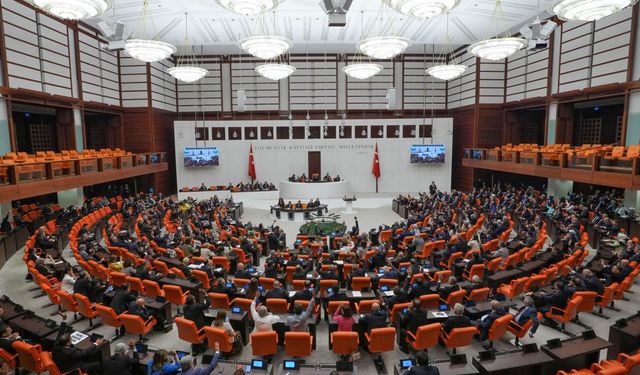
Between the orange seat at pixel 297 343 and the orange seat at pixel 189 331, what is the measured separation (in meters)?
1.63

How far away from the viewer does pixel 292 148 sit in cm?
2878

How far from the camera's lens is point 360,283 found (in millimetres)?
8812

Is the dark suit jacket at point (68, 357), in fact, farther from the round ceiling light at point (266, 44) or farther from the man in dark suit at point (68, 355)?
the round ceiling light at point (266, 44)

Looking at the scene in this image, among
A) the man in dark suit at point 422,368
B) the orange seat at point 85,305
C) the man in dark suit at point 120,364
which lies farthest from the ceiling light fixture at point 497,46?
the orange seat at point 85,305

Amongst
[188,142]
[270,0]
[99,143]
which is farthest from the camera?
[188,142]

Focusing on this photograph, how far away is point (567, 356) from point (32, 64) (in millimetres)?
22419

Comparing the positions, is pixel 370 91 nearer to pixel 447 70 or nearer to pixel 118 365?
pixel 447 70

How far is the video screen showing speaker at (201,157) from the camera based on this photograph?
2706 cm

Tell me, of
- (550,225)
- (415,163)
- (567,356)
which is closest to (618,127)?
(550,225)

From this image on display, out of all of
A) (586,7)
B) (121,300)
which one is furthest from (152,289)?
(586,7)

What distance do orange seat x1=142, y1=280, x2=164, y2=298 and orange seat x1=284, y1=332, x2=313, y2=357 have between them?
3.82 m

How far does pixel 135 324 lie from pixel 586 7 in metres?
12.0

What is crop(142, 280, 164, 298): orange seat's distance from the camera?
841 cm

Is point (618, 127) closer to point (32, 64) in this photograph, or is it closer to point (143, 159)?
point (143, 159)
